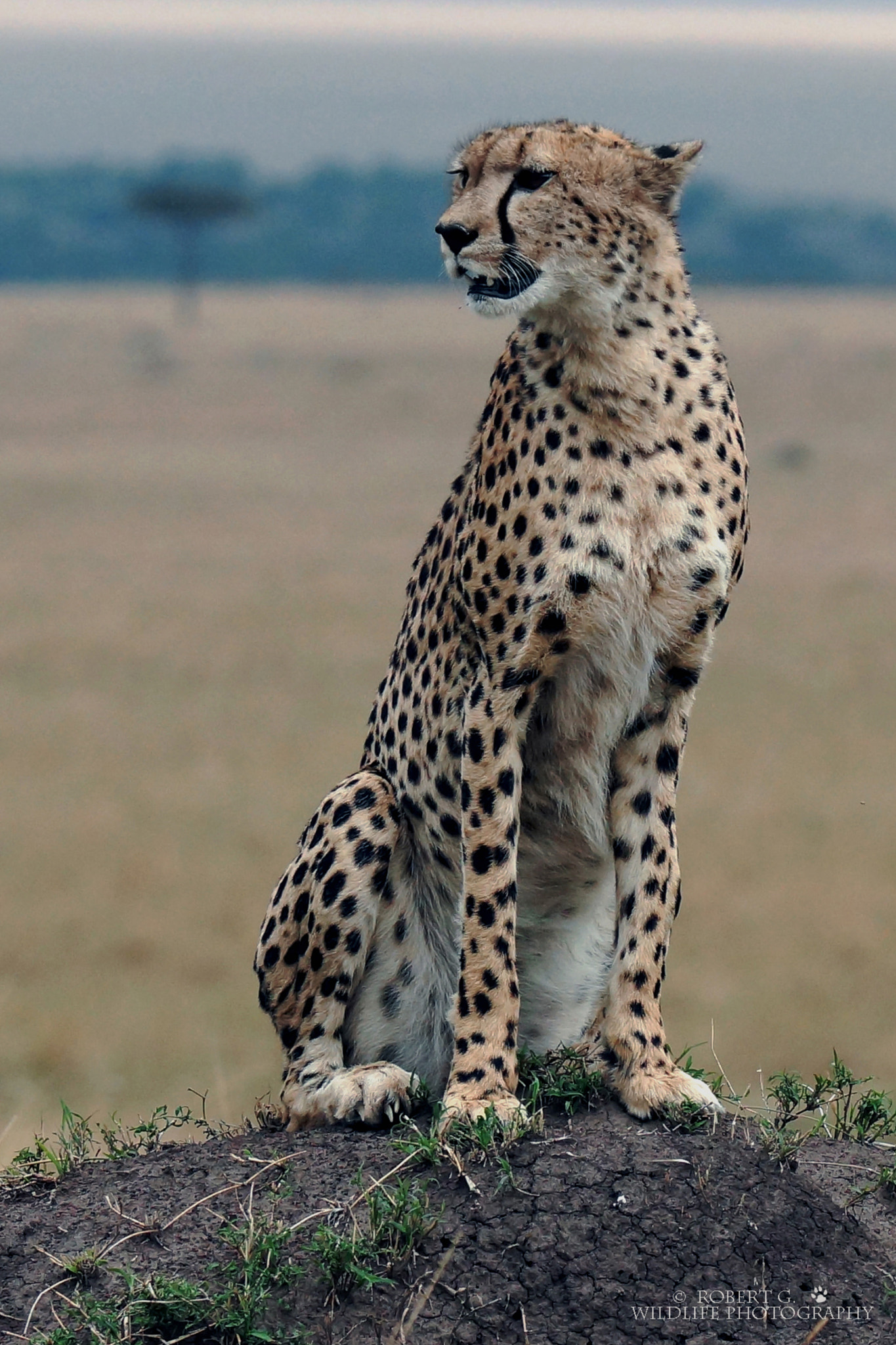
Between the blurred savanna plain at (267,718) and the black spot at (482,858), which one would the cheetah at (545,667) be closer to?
the black spot at (482,858)

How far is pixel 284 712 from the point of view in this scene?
16641 millimetres

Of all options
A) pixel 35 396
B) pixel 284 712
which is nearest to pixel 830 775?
pixel 284 712

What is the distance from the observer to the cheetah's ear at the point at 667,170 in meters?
3.42

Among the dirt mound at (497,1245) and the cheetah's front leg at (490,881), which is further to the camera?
the cheetah's front leg at (490,881)

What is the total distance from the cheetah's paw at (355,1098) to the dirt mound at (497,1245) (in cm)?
14

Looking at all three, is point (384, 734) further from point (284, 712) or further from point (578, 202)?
point (284, 712)

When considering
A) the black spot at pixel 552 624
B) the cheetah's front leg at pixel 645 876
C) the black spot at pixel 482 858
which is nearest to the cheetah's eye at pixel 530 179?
the black spot at pixel 552 624

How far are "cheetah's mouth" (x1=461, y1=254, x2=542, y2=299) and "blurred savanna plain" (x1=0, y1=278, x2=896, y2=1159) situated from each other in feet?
6.29

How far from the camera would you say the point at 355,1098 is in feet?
11.4

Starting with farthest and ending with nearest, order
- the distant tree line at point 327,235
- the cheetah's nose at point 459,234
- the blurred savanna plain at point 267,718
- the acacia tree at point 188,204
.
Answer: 1. the distant tree line at point 327,235
2. the acacia tree at point 188,204
3. the blurred savanna plain at point 267,718
4. the cheetah's nose at point 459,234

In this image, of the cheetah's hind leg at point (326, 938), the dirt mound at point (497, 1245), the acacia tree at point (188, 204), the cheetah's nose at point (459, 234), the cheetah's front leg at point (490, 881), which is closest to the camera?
the dirt mound at point (497, 1245)

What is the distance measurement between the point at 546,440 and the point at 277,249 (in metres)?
98.2

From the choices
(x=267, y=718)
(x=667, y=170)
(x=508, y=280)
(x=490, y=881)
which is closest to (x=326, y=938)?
(x=490, y=881)

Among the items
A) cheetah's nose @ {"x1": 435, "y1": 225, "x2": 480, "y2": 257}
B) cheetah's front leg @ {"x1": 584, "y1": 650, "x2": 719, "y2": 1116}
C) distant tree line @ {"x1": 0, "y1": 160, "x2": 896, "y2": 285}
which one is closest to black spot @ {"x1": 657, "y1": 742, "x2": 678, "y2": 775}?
cheetah's front leg @ {"x1": 584, "y1": 650, "x2": 719, "y2": 1116}
